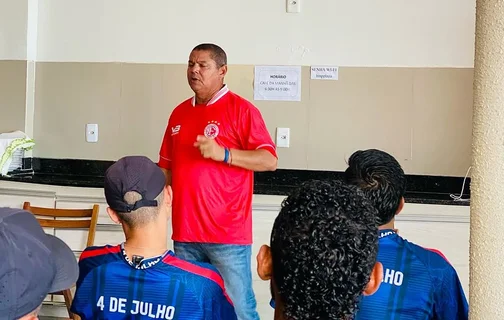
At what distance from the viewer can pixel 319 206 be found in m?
0.79

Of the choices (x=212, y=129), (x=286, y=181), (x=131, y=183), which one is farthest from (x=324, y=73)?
(x=131, y=183)

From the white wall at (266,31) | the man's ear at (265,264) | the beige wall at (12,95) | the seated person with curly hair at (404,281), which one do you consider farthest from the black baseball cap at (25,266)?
the beige wall at (12,95)

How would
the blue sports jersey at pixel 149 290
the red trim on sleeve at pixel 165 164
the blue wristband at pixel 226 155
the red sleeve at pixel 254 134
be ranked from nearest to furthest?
the blue sports jersey at pixel 149 290 → the blue wristband at pixel 226 155 → the red sleeve at pixel 254 134 → the red trim on sleeve at pixel 165 164

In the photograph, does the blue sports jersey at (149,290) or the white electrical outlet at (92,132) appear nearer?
the blue sports jersey at (149,290)

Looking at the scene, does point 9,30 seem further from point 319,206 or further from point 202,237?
point 319,206

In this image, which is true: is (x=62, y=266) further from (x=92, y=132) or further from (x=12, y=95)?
(x=12, y=95)

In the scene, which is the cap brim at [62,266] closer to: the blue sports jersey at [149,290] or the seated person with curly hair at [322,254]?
the seated person with curly hair at [322,254]

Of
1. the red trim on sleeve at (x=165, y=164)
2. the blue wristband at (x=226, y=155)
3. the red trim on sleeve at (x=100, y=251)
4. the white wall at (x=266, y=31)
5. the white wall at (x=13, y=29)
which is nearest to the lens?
the red trim on sleeve at (x=100, y=251)

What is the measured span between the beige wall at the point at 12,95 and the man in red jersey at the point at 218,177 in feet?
5.45

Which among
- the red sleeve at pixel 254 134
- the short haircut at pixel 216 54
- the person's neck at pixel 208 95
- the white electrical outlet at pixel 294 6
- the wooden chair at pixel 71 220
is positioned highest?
the white electrical outlet at pixel 294 6

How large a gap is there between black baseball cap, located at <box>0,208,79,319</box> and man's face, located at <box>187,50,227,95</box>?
55.5 inches

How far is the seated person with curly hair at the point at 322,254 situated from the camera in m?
0.76

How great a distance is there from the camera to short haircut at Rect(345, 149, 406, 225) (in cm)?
137

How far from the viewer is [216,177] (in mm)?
2152
